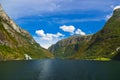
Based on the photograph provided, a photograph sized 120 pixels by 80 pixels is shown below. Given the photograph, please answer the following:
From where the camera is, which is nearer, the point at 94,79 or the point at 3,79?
the point at 3,79

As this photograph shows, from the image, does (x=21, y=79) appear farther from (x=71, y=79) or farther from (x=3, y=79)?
(x=71, y=79)

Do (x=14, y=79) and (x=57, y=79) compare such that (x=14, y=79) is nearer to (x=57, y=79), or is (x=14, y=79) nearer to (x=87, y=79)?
(x=57, y=79)

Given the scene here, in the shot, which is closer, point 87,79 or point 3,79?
point 3,79

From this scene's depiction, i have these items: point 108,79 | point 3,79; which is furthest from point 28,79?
point 108,79

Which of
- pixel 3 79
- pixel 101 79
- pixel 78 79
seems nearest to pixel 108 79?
pixel 101 79

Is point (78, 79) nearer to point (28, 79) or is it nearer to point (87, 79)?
point (87, 79)

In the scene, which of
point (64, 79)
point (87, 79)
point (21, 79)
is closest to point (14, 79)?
point (21, 79)
